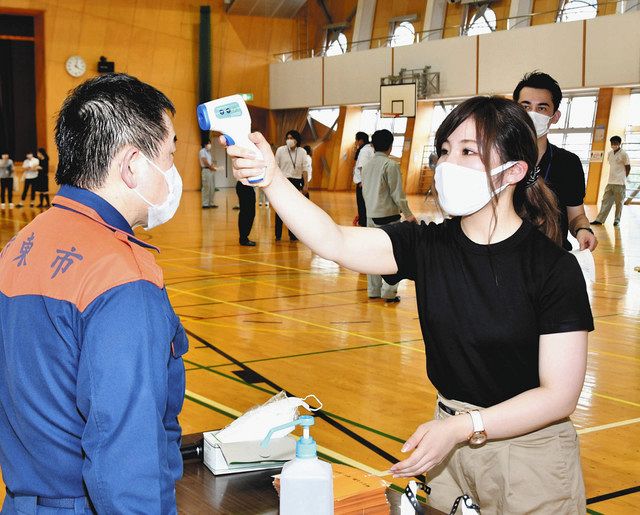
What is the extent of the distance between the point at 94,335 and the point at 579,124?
23139 millimetres

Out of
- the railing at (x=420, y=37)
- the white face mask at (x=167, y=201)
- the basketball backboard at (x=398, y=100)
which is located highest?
the railing at (x=420, y=37)

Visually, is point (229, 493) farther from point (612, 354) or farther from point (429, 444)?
point (612, 354)

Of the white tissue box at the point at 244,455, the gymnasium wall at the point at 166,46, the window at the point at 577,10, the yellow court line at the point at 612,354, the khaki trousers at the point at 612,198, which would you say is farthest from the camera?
the gymnasium wall at the point at 166,46

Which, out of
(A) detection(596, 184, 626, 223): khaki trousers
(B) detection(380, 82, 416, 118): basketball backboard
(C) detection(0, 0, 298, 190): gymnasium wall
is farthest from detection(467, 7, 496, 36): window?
(A) detection(596, 184, 626, 223): khaki trousers

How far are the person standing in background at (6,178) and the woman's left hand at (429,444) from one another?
66.1 ft

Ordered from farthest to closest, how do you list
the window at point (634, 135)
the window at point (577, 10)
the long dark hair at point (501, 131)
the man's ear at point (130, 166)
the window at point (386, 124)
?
the window at point (386, 124), the window at point (577, 10), the window at point (634, 135), the long dark hair at point (501, 131), the man's ear at point (130, 166)

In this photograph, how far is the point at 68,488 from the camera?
1500mm

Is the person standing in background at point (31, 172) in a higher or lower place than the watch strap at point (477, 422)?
lower

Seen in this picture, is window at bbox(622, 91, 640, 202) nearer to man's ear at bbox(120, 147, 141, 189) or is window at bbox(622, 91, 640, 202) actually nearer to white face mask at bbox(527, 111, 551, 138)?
white face mask at bbox(527, 111, 551, 138)

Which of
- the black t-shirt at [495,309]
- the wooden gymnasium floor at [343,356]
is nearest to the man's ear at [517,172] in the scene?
the black t-shirt at [495,309]

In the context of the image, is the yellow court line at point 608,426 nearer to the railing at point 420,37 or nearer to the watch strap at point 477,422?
the watch strap at point 477,422

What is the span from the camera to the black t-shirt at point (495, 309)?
188cm

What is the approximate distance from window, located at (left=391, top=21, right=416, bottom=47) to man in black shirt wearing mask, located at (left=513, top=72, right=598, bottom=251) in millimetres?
22289

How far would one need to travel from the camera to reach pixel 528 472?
1.95 metres
